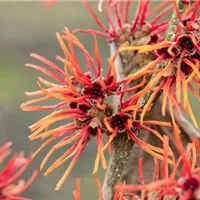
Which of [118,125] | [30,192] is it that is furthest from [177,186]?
[30,192]

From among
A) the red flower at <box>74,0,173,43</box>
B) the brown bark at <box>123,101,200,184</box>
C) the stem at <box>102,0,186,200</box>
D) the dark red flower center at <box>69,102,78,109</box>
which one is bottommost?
the brown bark at <box>123,101,200,184</box>

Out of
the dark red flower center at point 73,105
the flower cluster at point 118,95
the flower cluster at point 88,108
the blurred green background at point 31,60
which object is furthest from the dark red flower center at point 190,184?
the blurred green background at point 31,60

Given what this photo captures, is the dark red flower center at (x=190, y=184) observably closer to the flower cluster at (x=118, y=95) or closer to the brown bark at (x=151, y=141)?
the flower cluster at (x=118, y=95)

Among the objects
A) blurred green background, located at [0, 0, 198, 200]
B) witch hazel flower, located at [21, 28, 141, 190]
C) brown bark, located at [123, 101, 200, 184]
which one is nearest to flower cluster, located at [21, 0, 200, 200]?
witch hazel flower, located at [21, 28, 141, 190]

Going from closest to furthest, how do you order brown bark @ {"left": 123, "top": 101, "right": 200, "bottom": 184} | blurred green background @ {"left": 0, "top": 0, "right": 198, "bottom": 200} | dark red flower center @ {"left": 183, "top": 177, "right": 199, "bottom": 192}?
dark red flower center @ {"left": 183, "top": 177, "right": 199, "bottom": 192}
brown bark @ {"left": 123, "top": 101, "right": 200, "bottom": 184}
blurred green background @ {"left": 0, "top": 0, "right": 198, "bottom": 200}

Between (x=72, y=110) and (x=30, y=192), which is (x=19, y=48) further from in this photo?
(x=72, y=110)

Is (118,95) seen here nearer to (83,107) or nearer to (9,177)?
(83,107)

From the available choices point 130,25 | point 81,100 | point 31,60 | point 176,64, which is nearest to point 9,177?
point 81,100

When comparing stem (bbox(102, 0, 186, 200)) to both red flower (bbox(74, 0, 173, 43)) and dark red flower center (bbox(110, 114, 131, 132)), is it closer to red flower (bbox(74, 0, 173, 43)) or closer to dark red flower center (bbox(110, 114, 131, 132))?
dark red flower center (bbox(110, 114, 131, 132))
